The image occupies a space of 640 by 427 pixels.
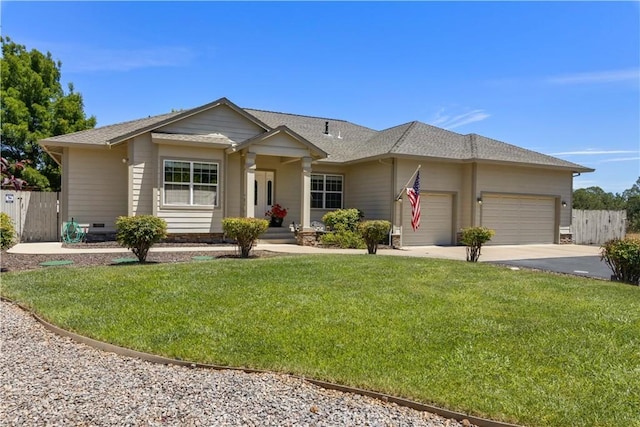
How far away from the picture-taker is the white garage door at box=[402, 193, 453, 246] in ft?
56.7

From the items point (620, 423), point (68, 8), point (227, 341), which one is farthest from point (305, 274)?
point (68, 8)

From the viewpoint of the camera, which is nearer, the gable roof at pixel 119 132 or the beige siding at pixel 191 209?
the gable roof at pixel 119 132

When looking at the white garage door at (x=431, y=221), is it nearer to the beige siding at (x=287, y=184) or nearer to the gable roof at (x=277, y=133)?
the gable roof at (x=277, y=133)

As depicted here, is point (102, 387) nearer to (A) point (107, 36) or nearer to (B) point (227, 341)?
(B) point (227, 341)

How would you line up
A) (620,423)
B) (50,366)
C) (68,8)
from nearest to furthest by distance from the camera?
(620,423) < (50,366) < (68,8)

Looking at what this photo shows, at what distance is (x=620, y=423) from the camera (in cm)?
308

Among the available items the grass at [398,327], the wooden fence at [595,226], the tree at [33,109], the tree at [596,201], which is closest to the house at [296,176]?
the wooden fence at [595,226]

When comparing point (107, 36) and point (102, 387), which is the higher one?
point (107, 36)

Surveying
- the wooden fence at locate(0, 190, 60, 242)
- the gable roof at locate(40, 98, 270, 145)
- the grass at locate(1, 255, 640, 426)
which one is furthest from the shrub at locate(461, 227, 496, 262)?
the wooden fence at locate(0, 190, 60, 242)

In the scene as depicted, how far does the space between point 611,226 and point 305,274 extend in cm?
2154

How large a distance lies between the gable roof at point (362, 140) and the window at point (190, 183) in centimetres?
151

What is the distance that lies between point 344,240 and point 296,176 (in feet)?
13.7

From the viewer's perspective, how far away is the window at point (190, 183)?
48.6ft

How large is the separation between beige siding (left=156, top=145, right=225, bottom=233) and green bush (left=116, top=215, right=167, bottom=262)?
4.82m
